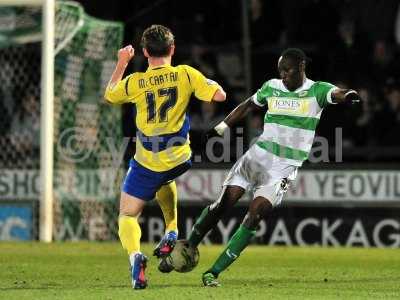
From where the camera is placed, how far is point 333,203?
16.2 meters

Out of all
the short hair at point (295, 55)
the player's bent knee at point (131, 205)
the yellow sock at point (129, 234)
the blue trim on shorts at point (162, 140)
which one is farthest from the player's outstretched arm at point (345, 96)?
the yellow sock at point (129, 234)

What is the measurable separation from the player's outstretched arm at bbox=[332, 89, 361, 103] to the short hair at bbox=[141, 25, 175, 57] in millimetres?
1441

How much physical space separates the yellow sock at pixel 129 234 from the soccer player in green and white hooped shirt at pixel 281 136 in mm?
585

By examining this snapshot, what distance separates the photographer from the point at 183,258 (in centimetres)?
981

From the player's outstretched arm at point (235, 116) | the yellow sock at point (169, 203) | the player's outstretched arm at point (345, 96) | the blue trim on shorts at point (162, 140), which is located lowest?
the yellow sock at point (169, 203)

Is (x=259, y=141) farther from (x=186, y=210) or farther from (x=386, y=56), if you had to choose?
(x=386, y=56)

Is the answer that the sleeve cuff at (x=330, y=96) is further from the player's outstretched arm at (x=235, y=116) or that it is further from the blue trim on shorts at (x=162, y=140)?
the blue trim on shorts at (x=162, y=140)

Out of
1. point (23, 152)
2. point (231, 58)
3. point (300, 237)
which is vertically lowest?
point (300, 237)

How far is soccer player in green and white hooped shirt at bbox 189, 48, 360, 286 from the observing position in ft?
33.2

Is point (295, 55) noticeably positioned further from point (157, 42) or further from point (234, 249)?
point (234, 249)

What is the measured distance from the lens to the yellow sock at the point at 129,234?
9516mm

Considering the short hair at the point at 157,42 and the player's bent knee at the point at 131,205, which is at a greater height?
the short hair at the point at 157,42

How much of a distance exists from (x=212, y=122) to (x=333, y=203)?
91.7 inches

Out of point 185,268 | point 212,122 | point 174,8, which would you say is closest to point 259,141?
point 185,268
